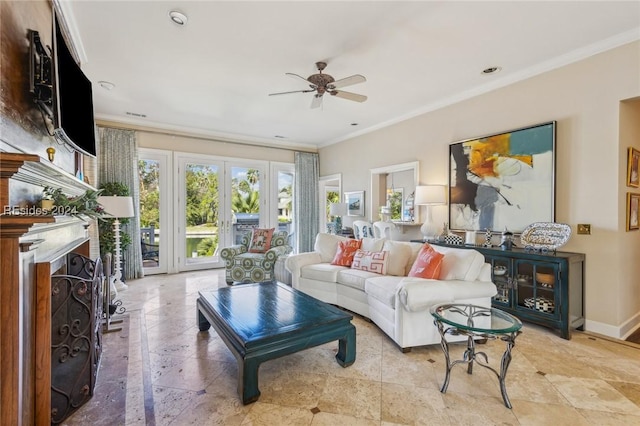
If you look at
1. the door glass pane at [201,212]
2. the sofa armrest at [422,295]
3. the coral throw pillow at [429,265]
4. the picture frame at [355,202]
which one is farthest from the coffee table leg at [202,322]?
the picture frame at [355,202]

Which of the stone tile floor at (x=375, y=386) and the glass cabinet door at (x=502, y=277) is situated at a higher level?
the glass cabinet door at (x=502, y=277)

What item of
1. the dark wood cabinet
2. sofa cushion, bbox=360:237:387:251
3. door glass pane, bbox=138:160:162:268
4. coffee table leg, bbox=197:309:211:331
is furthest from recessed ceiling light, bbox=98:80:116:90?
the dark wood cabinet

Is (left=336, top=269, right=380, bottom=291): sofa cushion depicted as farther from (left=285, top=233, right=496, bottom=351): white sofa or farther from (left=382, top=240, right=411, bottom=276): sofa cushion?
(left=382, top=240, right=411, bottom=276): sofa cushion

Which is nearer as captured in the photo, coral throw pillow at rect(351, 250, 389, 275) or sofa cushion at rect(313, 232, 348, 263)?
coral throw pillow at rect(351, 250, 389, 275)

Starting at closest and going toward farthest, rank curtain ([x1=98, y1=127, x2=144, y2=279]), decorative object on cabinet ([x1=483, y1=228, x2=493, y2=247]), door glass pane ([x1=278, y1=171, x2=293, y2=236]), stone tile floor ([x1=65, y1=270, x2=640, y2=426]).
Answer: stone tile floor ([x1=65, y1=270, x2=640, y2=426]), decorative object on cabinet ([x1=483, y1=228, x2=493, y2=247]), curtain ([x1=98, y1=127, x2=144, y2=279]), door glass pane ([x1=278, y1=171, x2=293, y2=236])

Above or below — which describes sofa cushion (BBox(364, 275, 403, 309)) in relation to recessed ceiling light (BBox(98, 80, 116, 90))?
below

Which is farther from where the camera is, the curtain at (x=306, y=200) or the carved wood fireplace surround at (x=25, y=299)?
the curtain at (x=306, y=200)

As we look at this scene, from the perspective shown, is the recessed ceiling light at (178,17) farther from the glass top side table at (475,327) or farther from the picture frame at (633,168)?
the picture frame at (633,168)

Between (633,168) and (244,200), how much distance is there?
587cm

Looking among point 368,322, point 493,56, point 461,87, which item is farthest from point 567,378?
point 461,87

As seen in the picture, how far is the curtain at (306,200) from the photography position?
6863 millimetres

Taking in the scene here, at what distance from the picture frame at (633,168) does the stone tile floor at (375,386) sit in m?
1.60

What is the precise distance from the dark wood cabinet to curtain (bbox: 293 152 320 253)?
13.7 ft

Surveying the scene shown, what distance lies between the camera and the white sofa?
8.31 feet
